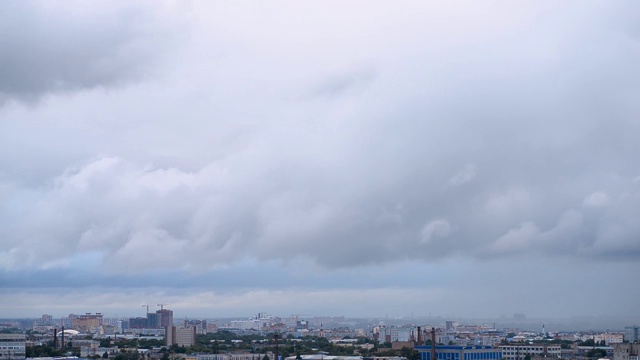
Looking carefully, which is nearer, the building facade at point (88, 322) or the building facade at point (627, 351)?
the building facade at point (627, 351)

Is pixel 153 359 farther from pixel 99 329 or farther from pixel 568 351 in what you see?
pixel 99 329

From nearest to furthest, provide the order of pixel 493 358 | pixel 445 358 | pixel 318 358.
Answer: pixel 318 358, pixel 445 358, pixel 493 358

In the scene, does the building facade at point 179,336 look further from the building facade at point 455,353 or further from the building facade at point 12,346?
the building facade at point 455,353

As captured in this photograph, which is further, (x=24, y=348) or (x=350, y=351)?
(x=350, y=351)

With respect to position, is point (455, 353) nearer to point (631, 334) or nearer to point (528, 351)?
point (528, 351)

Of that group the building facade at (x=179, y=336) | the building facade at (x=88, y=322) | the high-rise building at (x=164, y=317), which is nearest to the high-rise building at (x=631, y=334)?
the building facade at (x=179, y=336)

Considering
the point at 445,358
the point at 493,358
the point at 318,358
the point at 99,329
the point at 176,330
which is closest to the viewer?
the point at 318,358

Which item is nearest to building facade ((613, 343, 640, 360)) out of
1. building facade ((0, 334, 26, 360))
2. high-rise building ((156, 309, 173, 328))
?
building facade ((0, 334, 26, 360))

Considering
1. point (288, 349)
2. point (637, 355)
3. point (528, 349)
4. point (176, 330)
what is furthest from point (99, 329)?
point (637, 355)

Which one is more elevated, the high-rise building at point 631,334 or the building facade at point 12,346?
the building facade at point 12,346
